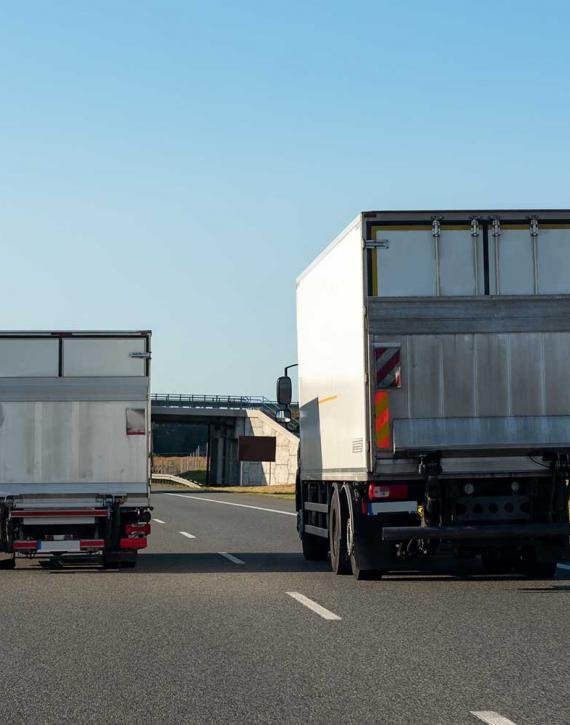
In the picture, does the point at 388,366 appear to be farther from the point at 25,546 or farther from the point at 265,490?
the point at 265,490

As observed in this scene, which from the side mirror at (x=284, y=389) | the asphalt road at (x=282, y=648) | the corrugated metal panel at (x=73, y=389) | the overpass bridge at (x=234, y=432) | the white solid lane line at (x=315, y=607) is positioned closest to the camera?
the asphalt road at (x=282, y=648)

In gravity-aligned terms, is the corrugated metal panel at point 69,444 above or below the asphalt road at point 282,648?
above

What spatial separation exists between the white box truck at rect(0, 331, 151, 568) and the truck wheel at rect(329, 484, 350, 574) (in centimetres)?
265

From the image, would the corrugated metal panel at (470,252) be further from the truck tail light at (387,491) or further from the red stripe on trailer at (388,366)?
the truck tail light at (387,491)

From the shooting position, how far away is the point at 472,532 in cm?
1270

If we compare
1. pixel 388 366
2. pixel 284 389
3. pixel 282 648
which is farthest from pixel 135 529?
pixel 282 648

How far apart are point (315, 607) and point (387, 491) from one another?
6.41 feet

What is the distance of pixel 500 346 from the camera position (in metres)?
12.9

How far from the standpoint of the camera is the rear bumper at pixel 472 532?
12.6m

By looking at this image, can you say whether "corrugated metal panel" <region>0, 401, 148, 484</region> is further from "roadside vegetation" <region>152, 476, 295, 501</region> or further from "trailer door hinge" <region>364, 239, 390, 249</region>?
"roadside vegetation" <region>152, 476, 295, 501</region>

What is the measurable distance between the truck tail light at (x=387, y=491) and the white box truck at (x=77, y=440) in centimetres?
417

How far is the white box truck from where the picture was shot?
15.9 metres

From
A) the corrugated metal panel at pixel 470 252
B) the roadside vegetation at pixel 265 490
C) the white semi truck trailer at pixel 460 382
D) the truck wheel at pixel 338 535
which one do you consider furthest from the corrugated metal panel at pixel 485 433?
the roadside vegetation at pixel 265 490

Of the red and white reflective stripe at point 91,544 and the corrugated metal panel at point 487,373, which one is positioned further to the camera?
the red and white reflective stripe at point 91,544
